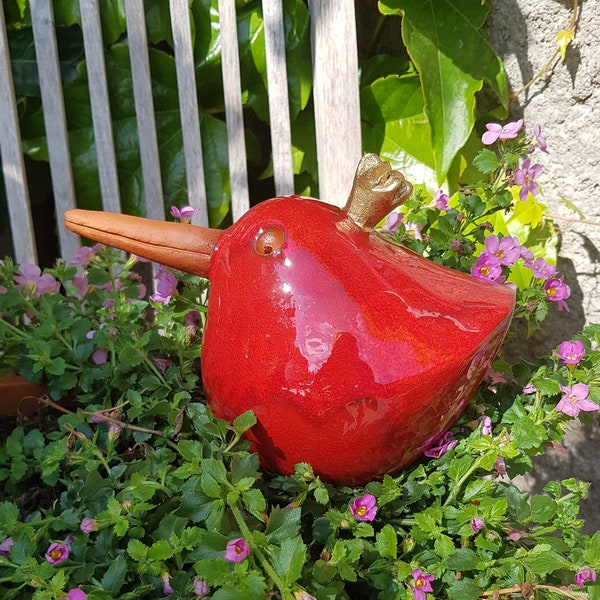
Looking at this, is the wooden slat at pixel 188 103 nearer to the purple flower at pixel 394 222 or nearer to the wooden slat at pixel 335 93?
the wooden slat at pixel 335 93

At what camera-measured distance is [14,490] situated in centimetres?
74

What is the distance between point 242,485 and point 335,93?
668 millimetres

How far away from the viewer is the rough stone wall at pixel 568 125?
3.27 feet

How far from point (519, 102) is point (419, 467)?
720 mm

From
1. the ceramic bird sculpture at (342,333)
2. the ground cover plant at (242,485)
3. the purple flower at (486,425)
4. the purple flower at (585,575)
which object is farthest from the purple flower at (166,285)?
the purple flower at (585,575)

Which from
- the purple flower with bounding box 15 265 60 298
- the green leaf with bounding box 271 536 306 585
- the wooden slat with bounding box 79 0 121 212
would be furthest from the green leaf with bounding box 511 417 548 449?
the wooden slat with bounding box 79 0 121 212

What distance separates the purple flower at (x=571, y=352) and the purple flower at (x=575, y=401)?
4cm

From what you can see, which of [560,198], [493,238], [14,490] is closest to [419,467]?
[493,238]

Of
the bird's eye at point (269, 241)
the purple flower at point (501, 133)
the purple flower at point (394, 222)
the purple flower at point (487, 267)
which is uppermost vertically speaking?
the purple flower at point (501, 133)

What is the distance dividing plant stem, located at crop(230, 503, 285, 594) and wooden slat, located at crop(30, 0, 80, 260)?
0.69 meters

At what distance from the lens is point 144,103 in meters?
1.04

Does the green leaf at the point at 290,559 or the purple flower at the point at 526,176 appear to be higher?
the purple flower at the point at 526,176

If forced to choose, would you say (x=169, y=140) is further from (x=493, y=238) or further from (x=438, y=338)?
(x=438, y=338)

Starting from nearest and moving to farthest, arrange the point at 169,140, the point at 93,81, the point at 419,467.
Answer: the point at 419,467 < the point at 93,81 < the point at 169,140
